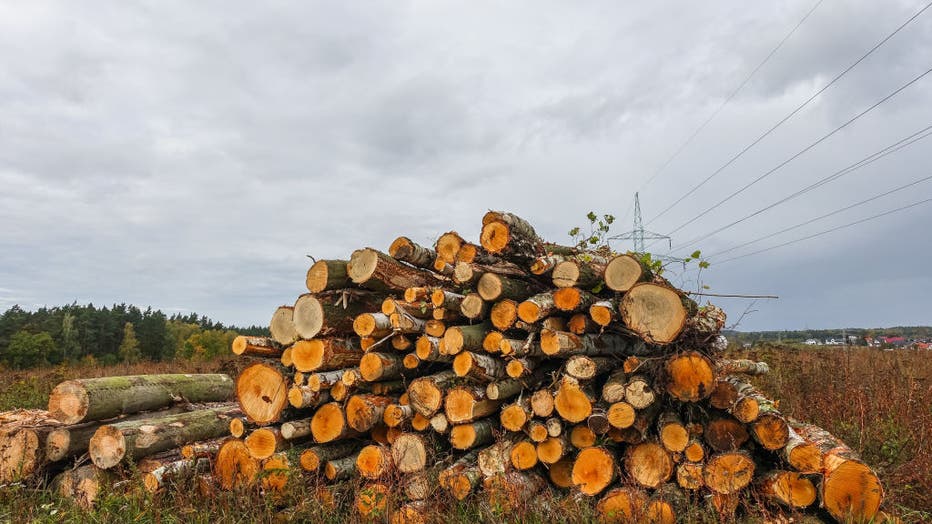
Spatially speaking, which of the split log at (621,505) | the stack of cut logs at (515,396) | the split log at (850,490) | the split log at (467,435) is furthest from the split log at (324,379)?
the split log at (850,490)

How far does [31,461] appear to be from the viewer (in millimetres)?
5137

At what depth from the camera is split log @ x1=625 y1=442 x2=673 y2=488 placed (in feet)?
13.7

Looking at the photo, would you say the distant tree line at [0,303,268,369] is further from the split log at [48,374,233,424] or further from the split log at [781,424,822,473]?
the split log at [781,424,822,473]

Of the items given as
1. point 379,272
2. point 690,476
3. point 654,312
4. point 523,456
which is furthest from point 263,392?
point 690,476

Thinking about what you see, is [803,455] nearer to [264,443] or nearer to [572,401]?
[572,401]

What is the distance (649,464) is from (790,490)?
1007mm

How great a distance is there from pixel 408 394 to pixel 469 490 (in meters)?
1.01

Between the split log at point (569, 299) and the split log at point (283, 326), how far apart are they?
2.63 metres

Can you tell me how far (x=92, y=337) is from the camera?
56406 millimetres

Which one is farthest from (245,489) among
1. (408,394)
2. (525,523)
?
(525,523)

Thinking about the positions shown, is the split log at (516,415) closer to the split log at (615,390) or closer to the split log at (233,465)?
the split log at (615,390)

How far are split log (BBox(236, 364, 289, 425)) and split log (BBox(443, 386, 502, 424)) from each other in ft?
5.22

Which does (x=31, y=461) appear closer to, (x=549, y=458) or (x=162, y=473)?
(x=162, y=473)

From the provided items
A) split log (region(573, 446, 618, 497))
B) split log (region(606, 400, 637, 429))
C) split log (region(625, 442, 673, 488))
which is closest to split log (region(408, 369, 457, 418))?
split log (region(573, 446, 618, 497))
